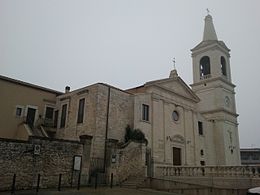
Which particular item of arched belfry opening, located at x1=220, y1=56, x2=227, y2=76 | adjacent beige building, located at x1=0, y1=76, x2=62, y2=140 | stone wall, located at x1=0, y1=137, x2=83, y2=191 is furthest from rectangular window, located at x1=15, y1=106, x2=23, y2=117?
arched belfry opening, located at x1=220, y1=56, x2=227, y2=76

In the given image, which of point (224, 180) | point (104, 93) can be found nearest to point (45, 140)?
point (104, 93)

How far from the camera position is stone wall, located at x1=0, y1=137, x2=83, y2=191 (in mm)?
14727

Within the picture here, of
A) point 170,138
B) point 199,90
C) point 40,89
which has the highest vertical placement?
point 199,90

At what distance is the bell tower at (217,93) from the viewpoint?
35.2 m

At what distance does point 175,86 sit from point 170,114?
3.66m

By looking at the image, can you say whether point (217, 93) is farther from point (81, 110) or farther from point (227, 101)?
point (81, 110)

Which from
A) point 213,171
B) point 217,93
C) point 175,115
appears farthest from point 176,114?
point 213,171

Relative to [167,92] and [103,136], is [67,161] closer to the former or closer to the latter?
[103,136]

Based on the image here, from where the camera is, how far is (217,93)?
36.3m

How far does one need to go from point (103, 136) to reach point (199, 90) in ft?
65.2

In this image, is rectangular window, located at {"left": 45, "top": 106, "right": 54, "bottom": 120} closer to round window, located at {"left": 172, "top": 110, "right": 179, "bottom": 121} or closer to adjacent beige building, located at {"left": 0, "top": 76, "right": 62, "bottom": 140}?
adjacent beige building, located at {"left": 0, "top": 76, "right": 62, "bottom": 140}

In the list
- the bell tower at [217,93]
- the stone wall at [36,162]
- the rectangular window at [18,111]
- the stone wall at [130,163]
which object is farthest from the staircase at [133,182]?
the bell tower at [217,93]

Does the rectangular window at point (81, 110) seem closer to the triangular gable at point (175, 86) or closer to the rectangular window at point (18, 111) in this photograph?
the rectangular window at point (18, 111)

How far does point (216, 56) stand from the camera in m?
37.7
